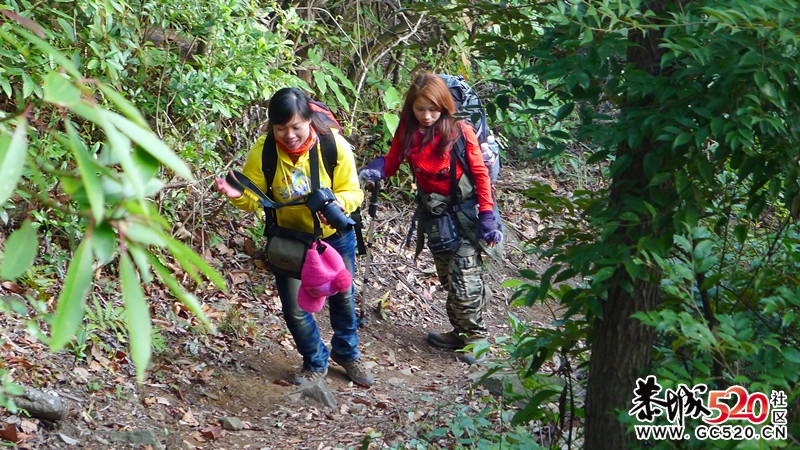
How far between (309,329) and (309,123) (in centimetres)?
147

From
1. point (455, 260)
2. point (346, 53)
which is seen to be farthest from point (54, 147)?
point (346, 53)

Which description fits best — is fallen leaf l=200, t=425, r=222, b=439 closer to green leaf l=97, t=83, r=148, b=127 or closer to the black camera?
the black camera

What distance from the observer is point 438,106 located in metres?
5.85

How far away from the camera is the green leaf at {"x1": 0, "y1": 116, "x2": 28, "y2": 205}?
3.34ft

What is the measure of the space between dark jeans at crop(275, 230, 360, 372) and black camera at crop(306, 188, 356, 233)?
34 cm

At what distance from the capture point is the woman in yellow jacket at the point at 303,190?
4.89 m

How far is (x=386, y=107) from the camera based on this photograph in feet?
28.2

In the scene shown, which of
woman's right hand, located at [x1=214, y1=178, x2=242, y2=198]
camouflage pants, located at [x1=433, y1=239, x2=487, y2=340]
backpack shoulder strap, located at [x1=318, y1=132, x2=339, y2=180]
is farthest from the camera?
camouflage pants, located at [x1=433, y1=239, x2=487, y2=340]

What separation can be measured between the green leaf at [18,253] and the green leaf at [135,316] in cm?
18

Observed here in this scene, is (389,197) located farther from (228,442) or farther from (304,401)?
(228,442)
